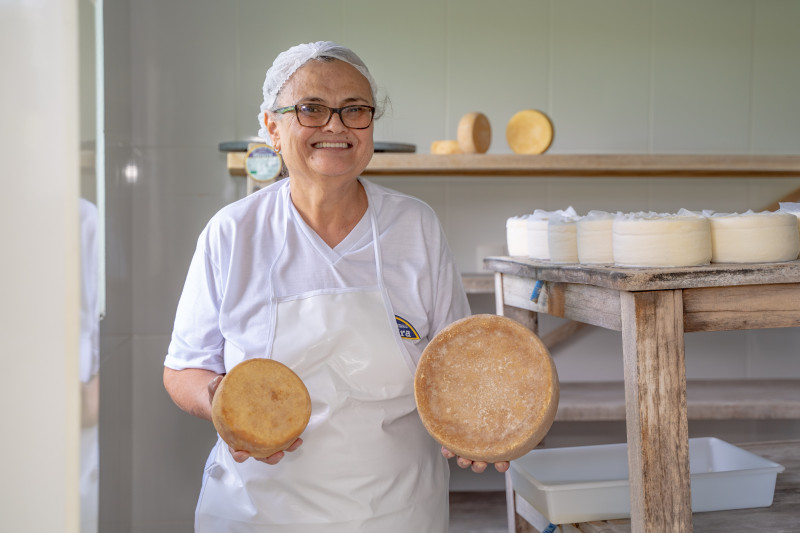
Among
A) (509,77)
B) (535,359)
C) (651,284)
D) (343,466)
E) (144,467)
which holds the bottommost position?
(144,467)

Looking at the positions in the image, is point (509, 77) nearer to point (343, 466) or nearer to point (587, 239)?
point (587, 239)

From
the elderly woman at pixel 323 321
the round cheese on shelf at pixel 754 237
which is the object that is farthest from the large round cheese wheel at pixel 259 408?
Answer: the round cheese on shelf at pixel 754 237

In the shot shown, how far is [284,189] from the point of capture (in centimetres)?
157

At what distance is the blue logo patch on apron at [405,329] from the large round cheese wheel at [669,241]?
0.45 m

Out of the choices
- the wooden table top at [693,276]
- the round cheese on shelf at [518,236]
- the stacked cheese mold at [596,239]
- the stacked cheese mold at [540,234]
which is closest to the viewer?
the wooden table top at [693,276]

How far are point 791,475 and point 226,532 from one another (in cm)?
127

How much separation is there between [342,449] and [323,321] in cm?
25

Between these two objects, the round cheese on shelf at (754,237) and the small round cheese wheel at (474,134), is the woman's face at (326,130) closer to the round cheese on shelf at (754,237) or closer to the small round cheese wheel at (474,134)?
the round cheese on shelf at (754,237)

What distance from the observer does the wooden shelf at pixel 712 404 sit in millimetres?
2260

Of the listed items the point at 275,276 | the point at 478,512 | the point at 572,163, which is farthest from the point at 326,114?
the point at 478,512

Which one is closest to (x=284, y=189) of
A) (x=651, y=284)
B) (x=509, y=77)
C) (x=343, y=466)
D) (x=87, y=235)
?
(x=343, y=466)

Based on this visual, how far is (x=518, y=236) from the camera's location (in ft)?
5.67

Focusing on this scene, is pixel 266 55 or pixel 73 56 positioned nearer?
pixel 73 56

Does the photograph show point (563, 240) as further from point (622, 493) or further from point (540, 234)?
point (622, 493)
